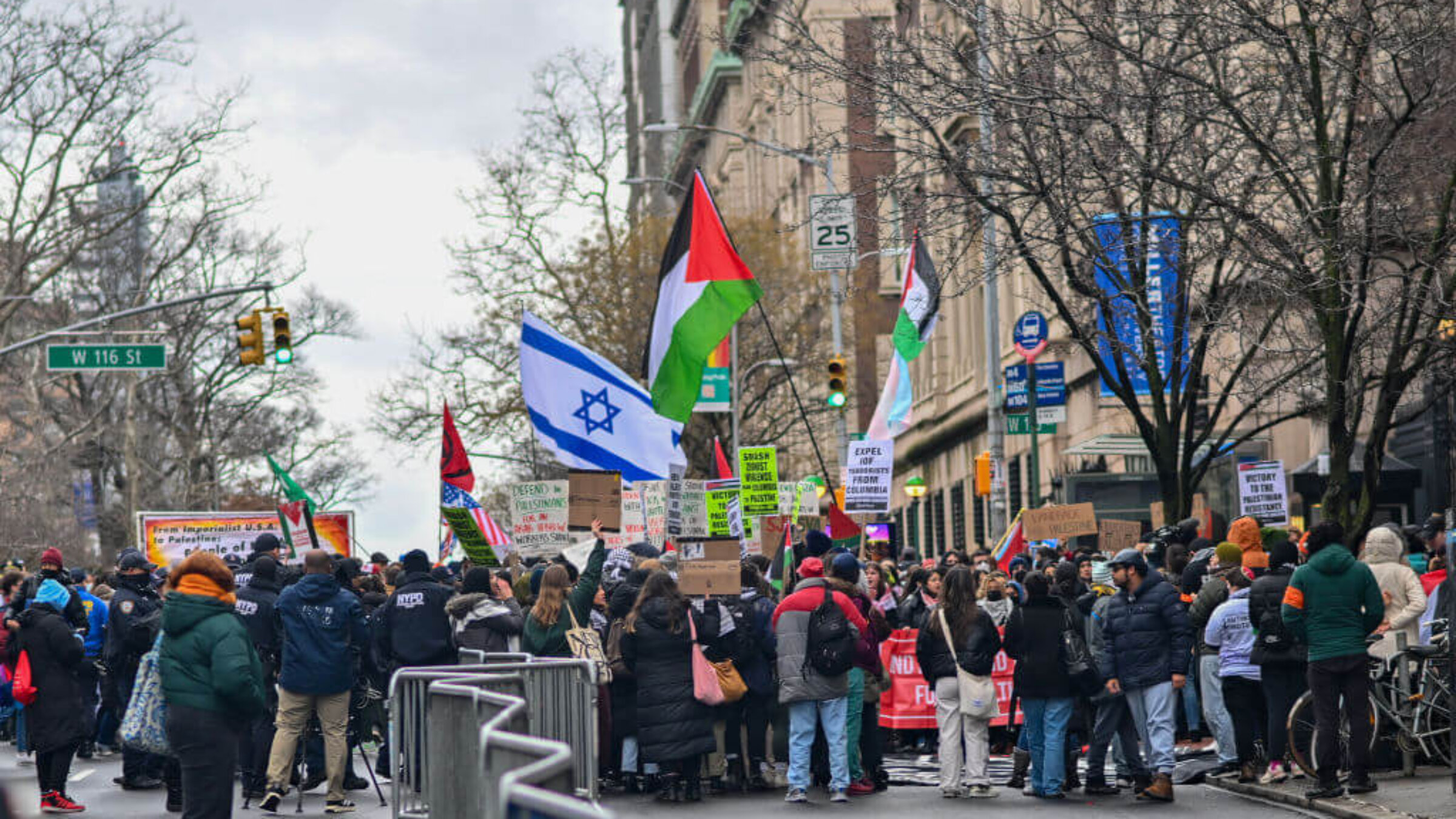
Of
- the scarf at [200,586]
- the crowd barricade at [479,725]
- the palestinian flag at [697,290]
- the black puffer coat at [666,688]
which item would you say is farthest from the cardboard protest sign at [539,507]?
the scarf at [200,586]

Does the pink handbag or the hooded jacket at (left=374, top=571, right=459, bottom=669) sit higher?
the hooded jacket at (left=374, top=571, right=459, bottom=669)

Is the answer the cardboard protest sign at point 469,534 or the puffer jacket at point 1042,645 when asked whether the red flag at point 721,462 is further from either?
Result: the puffer jacket at point 1042,645

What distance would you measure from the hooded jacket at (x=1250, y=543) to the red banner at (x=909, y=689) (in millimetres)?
3071

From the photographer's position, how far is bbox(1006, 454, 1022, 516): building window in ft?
153

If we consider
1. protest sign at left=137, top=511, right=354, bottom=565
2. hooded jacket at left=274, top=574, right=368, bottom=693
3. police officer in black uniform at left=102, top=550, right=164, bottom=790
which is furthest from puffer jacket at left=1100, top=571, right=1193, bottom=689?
protest sign at left=137, top=511, right=354, bottom=565

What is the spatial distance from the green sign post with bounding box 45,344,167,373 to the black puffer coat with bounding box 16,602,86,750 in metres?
16.0

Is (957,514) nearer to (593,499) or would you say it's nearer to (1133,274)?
(1133,274)

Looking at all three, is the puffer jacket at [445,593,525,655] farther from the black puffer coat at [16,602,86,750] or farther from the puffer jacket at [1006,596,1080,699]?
the puffer jacket at [1006,596,1080,699]

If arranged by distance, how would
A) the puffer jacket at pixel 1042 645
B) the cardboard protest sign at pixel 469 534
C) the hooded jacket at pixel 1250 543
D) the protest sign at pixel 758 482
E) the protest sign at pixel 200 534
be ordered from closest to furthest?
the puffer jacket at pixel 1042 645 < the hooded jacket at pixel 1250 543 < the cardboard protest sign at pixel 469 534 < the protest sign at pixel 758 482 < the protest sign at pixel 200 534

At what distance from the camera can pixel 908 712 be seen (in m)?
20.7

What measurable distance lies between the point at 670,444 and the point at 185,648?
314 inches

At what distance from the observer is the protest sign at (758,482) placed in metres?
23.9

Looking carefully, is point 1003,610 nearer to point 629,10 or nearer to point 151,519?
point 151,519

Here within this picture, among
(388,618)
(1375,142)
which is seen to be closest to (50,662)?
(388,618)
